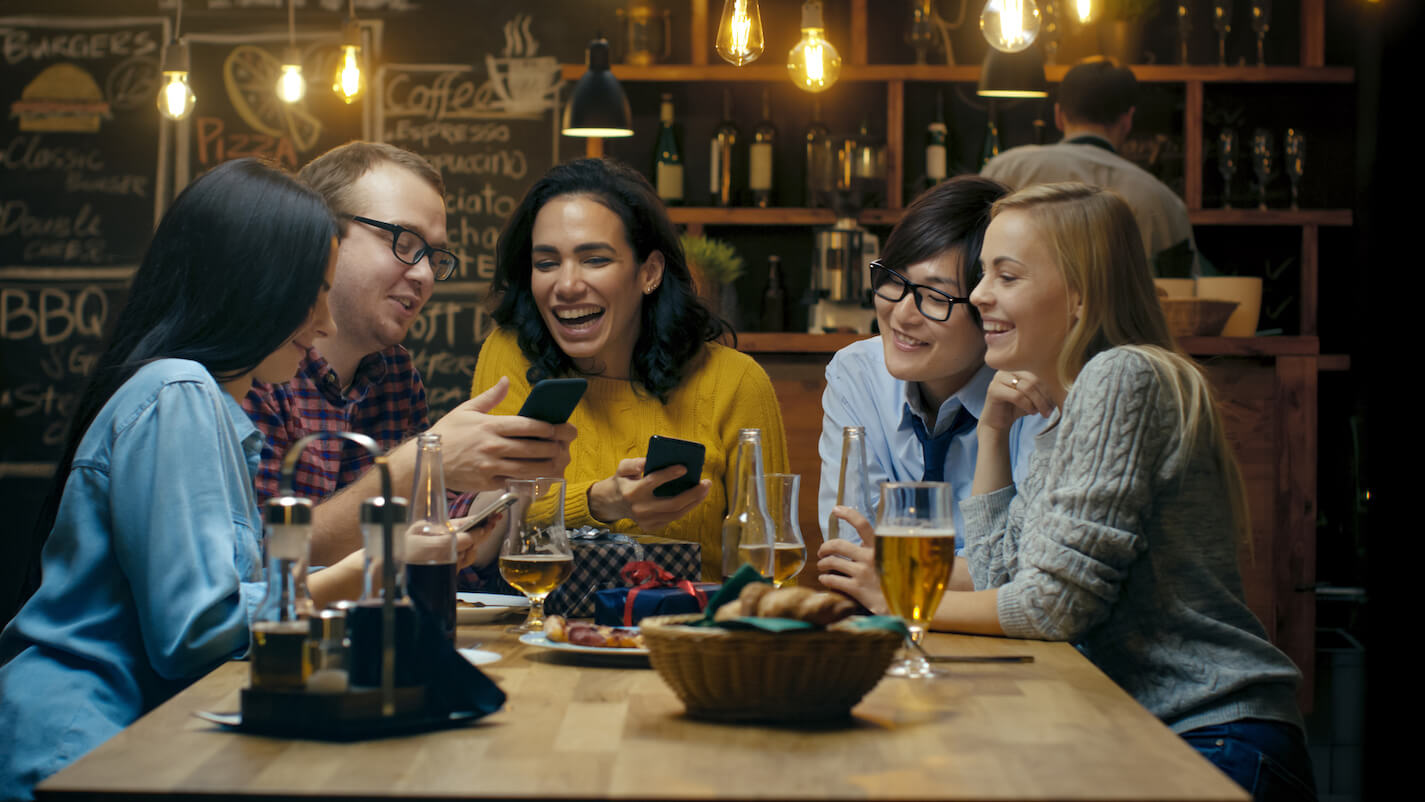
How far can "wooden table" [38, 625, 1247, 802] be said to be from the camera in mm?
956

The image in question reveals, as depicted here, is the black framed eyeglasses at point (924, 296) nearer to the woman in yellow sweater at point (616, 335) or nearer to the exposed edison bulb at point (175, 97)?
the woman in yellow sweater at point (616, 335)

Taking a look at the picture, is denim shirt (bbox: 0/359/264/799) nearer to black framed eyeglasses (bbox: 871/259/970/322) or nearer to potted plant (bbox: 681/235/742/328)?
black framed eyeglasses (bbox: 871/259/970/322)

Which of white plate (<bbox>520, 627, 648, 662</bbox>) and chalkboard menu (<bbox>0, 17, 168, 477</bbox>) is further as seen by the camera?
chalkboard menu (<bbox>0, 17, 168, 477</bbox>)

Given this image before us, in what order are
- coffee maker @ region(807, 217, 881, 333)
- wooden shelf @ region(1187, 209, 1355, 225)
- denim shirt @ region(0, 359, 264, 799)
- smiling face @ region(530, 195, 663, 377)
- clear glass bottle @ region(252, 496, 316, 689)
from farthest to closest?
wooden shelf @ region(1187, 209, 1355, 225) < coffee maker @ region(807, 217, 881, 333) < smiling face @ region(530, 195, 663, 377) < denim shirt @ region(0, 359, 264, 799) < clear glass bottle @ region(252, 496, 316, 689)

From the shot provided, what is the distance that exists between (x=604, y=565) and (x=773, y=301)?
3006 mm

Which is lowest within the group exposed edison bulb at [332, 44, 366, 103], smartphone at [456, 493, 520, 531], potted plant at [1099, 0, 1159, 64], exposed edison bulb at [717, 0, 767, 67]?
smartphone at [456, 493, 520, 531]

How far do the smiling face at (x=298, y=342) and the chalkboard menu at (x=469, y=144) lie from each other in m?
3.26

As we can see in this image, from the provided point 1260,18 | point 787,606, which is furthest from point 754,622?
point 1260,18

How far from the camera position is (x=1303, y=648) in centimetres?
364

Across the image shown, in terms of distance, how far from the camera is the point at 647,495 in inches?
76.1

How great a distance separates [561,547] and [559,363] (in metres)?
1.07

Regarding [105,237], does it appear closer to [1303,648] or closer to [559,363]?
[559,363]

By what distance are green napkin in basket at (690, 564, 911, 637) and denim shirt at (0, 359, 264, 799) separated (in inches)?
20.8

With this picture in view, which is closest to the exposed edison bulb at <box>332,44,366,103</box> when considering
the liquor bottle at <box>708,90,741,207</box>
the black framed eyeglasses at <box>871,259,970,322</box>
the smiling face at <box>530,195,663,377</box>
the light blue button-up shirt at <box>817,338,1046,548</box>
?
the smiling face at <box>530,195,663,377</box>
